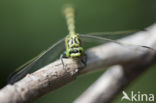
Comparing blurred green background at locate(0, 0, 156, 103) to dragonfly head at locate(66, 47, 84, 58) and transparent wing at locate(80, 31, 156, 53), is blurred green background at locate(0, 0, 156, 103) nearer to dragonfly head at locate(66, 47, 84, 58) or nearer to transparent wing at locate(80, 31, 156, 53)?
transparent wing at locate(80, 31, 156, 53)

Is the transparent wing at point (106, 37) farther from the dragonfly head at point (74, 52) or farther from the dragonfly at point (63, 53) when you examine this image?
the dragonfly head at point (74, 52)

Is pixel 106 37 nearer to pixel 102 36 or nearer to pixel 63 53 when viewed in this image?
pixel 102 36

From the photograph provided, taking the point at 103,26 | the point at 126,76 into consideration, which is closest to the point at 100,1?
the point at 103,26

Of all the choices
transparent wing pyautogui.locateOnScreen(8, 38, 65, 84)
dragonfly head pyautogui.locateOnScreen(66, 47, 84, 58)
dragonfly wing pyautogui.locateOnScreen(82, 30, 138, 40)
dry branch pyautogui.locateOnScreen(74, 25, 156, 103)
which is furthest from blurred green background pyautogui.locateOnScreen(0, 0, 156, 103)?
dragonfly head pyautogui.locateOnScreen(66, 47, 84, 58)

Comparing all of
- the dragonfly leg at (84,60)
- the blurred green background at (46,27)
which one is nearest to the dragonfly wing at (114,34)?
the dragonfly leg at (84,60)

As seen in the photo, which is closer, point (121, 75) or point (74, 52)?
point (74, 52)

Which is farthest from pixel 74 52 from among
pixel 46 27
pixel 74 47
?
pixel 46 27
